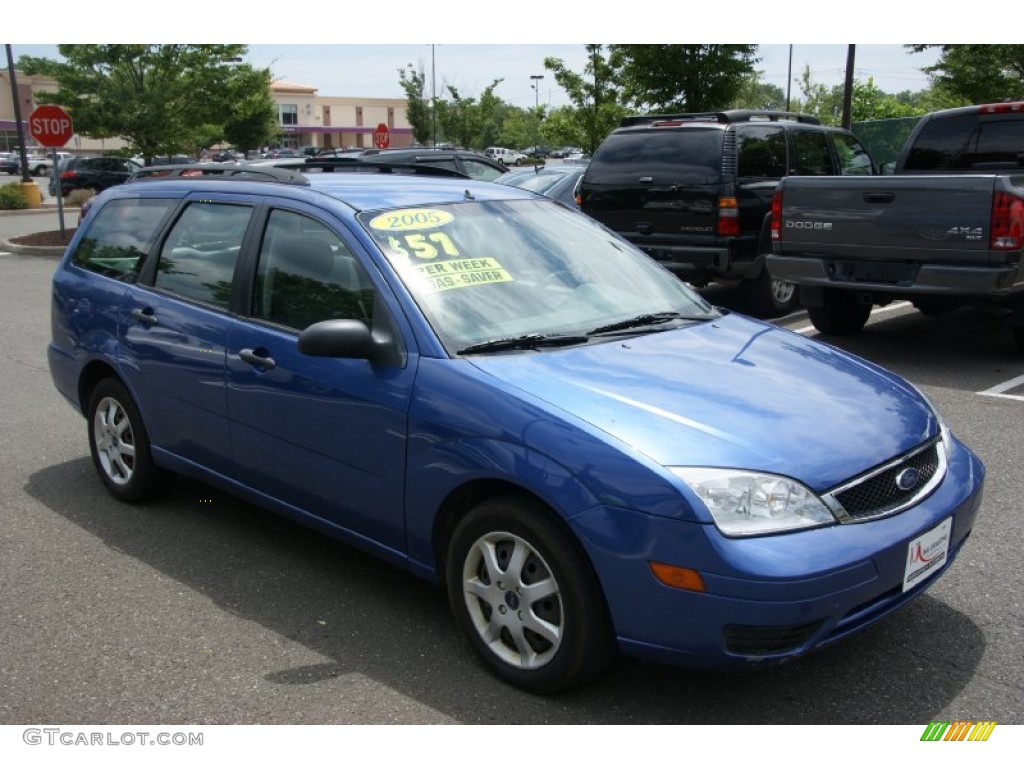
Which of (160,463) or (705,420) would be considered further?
(160,463)


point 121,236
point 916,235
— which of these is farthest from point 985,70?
point 121,236

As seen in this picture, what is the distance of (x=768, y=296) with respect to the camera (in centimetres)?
1025

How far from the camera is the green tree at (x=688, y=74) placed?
18.8 metres

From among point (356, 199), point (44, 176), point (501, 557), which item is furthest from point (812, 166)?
point (44, 176)

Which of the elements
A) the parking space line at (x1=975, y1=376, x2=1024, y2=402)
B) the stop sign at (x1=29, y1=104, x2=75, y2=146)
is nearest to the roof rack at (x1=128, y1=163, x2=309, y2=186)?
the parking space line at (x1=975, y1=376, x2=1024, y2=402)

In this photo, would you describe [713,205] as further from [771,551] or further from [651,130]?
[771,551]

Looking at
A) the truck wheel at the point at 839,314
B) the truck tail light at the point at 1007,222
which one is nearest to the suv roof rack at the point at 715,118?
the truck wheel at the point at 839,314

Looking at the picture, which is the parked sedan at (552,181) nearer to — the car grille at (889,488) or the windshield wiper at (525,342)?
the windshield wiper at (525,342)

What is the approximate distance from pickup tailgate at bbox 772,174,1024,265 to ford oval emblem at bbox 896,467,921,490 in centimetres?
481

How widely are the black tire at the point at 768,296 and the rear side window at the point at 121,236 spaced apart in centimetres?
643

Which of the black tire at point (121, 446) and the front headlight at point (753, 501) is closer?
the front headlight at point (753, 501)

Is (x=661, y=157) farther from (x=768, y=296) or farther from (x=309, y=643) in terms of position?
(x=309, y=643)

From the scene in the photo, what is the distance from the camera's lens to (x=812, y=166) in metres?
11.0

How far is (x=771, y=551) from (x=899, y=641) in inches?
42.4
